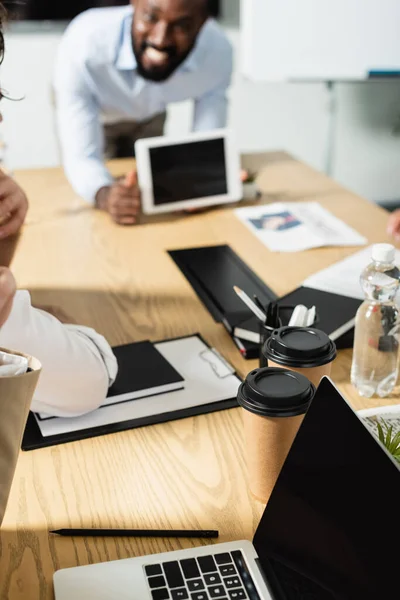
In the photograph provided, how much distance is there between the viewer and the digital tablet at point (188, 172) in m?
1.91

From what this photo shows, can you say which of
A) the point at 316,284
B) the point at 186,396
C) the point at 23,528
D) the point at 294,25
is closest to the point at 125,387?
the point at 186,396


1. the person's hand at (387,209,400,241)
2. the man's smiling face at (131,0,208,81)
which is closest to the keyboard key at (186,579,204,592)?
the person's hand at (387,209,400,241)

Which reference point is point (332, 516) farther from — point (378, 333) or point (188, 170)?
point (188, 170)

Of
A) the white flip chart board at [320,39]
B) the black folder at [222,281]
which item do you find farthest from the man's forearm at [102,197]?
the white flip chart board at [320,39]

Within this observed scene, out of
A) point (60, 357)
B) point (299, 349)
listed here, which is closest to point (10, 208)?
point (60, 357)

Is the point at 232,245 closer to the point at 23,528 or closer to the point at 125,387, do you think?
the point at 125,387

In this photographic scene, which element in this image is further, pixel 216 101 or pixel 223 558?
pixel 216 101

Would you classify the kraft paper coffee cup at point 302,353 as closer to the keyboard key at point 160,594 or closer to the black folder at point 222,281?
the black folder at point 222,281

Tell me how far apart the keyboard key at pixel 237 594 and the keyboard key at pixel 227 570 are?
0.10 ft

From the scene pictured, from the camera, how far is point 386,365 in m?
1.11

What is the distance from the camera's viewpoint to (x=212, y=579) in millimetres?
750

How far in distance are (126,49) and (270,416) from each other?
164 cm

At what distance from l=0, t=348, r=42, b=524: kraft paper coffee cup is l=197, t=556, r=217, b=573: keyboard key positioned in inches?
9.0

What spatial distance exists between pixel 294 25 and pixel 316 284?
2.40m
